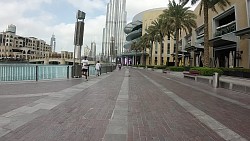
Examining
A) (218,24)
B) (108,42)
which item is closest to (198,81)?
(218,24)

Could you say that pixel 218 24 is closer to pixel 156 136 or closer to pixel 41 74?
pixel 41 74

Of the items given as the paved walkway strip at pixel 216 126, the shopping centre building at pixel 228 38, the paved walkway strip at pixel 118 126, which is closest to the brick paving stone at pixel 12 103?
the paved walkway strip at pixel 118 126

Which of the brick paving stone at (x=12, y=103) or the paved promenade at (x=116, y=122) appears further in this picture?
the brick paving stone at (x=12, y=103)

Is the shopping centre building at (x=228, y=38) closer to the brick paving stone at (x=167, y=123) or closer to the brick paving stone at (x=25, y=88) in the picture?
the brick paving stone at (x=25, y=88)

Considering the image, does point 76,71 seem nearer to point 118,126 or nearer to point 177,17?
point 118,126

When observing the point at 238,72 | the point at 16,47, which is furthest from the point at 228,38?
the point at 16,47

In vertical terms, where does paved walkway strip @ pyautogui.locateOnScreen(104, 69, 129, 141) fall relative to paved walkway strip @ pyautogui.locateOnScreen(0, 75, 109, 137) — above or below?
below

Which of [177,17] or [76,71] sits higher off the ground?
[177,17]

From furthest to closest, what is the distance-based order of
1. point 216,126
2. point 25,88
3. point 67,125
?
point 25,88 → point 216,126 → point 67,125

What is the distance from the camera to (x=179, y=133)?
17.4 ft

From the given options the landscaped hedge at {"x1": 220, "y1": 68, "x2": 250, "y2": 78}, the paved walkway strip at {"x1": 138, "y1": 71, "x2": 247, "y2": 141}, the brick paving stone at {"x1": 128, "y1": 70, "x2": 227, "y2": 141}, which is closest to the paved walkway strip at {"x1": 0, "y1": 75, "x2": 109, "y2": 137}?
the brick paving stone at {"x1": 128, "y1": 70, "x2": 227, "y2": 141}

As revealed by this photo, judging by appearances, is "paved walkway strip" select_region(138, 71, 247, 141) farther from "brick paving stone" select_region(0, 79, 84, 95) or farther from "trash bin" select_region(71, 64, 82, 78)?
"trash bin" select_region(71, 64, 82, 78)

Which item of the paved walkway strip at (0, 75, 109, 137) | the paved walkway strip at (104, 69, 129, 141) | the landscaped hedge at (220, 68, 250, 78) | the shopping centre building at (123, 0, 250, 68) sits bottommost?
the paved walkway strip at (104, 69, 129, 141)

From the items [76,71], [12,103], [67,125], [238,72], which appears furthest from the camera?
[238,72]
